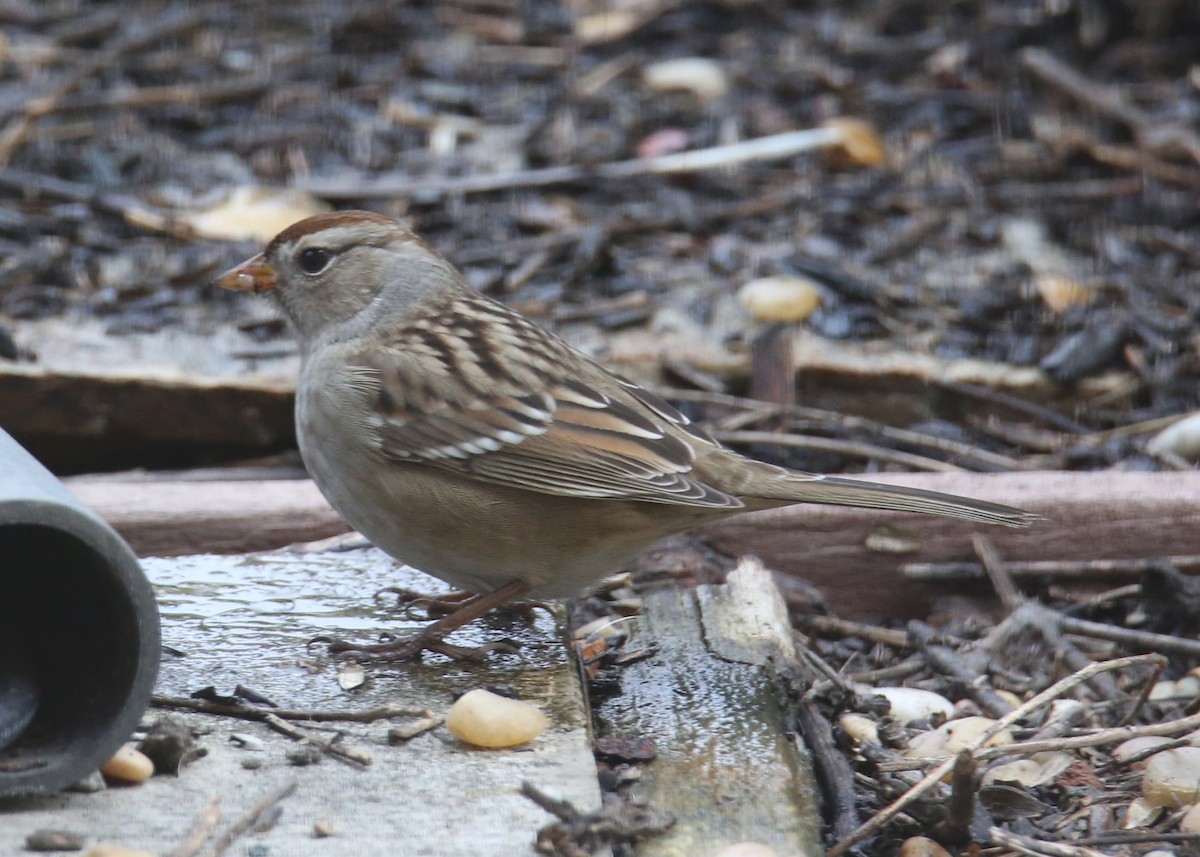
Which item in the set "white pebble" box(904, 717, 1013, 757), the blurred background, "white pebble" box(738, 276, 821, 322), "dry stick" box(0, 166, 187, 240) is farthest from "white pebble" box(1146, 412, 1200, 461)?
A: "dry stick" box(0, 166, 187, 240)

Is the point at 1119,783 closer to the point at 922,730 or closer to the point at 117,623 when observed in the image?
the point at 922,730

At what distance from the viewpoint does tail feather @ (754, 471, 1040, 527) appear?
295 cm

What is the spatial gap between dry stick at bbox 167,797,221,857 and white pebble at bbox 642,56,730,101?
4.58m

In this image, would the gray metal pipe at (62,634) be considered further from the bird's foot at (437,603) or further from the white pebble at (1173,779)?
the white pebble at (1173,779)

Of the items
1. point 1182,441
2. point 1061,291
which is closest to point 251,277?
point 1182,441

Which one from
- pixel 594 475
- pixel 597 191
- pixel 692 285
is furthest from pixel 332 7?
pixel 594 475

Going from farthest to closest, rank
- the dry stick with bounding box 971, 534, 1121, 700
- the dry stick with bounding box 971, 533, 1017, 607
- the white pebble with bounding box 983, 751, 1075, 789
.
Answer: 1. the dry stick with bounding box 971, 533, 1017, 607
2. the dry stick with bounding box 971, 534, 1121, 700
3. the white pebble with bounding box 983, 751, 1075, 789

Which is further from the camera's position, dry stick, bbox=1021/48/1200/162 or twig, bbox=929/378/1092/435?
dry stick, bbox=1021/48/1200/162

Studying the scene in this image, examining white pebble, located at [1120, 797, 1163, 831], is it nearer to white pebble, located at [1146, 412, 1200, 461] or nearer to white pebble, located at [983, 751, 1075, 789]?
white pebble, located at [983, 751, 1075, 789]

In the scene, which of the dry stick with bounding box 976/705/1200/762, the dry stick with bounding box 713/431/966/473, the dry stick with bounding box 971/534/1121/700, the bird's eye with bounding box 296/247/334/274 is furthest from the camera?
the dry stick with bounding box 713/431/966/473

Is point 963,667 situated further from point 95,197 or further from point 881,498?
point 95,197

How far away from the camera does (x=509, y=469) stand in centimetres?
296

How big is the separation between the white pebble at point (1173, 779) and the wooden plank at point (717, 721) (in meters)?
0.55

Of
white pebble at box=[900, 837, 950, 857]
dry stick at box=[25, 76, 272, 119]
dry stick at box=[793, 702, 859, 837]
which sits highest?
dry stick at box=[25, 76, 272, 119]
